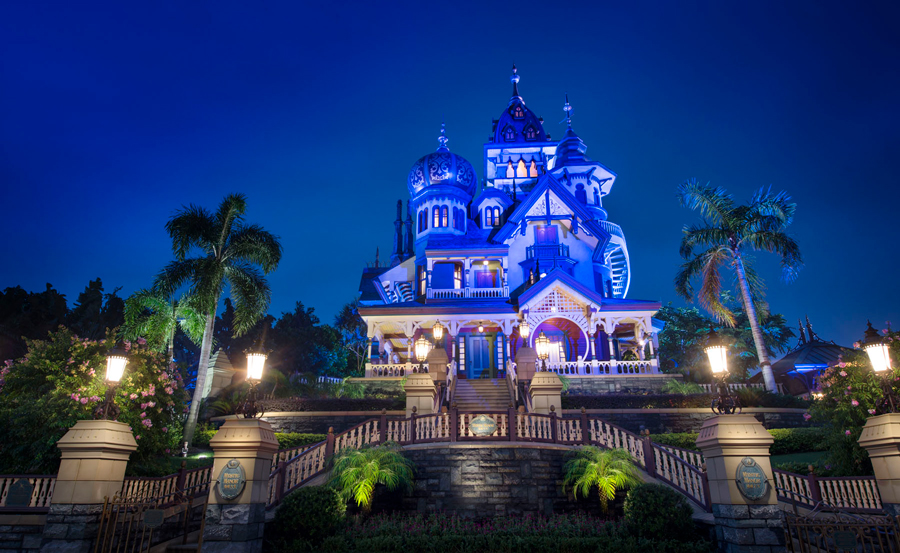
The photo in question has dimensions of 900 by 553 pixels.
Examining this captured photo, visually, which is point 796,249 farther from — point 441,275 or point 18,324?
point 18,324

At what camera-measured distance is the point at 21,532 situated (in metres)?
10.7

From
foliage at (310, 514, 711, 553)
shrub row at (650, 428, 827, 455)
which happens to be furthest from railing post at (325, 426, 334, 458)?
shrub row at (650, 428, 827, 455)

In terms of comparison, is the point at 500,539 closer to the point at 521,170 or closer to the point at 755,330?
the point at 755,330

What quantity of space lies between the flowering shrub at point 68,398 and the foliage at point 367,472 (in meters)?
5.27

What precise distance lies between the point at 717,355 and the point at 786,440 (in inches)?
455

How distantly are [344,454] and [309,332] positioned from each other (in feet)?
169

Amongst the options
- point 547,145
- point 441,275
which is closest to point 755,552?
point 441,275

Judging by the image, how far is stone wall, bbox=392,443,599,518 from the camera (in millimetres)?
14203

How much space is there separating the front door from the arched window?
19815 millimetres

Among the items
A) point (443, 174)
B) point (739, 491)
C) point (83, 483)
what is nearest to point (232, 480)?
point (83, 483)

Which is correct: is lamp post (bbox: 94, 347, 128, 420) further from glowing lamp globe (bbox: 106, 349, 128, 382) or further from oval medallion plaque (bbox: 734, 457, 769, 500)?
oval medallion plaque (bbox: 734, 457, 769, 500)

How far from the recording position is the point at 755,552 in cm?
933

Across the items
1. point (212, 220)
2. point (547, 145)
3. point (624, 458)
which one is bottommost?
point (624, 458)

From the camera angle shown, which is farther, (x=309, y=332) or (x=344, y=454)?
(x=309, y=332)
